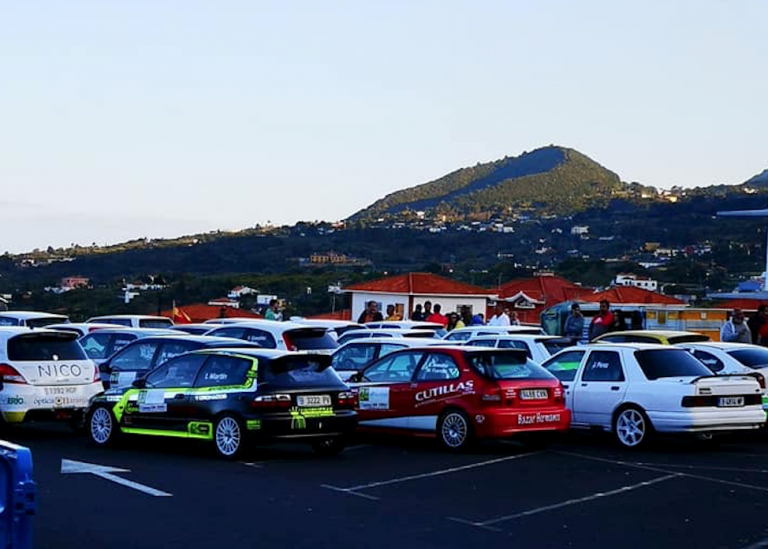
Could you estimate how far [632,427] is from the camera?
17.7m

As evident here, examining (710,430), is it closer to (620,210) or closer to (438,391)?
(438,391)

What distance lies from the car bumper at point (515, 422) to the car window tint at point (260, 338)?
20.5 feet

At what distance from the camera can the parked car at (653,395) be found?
1716cm

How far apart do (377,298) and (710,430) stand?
51.9 metres

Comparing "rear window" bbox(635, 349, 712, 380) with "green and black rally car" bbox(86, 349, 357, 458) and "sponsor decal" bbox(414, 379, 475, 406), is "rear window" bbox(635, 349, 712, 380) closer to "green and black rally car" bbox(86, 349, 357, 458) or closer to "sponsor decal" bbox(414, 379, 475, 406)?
"sponsor decal" bbox(414, 379, 475, 406)

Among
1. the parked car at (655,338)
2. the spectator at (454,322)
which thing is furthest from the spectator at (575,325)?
the parked car at (655,338)

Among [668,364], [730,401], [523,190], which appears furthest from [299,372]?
[523,190]

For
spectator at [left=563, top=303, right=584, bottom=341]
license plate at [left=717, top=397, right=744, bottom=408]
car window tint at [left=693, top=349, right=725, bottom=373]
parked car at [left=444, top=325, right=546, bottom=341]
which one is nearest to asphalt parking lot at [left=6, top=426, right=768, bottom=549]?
license plate at [left=717, top=397, right=744, bottom=408]

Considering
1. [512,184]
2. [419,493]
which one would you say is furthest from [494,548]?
[512,184]

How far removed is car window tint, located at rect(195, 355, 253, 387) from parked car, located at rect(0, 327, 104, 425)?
9.12 feet

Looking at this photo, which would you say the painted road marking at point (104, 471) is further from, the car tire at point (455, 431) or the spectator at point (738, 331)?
the spectator at point (738, 331)

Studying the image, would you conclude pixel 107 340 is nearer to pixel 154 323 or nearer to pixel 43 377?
pixel 43 377

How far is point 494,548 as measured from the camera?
35.0 feet

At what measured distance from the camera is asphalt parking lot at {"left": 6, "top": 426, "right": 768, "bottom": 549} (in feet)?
36.4
